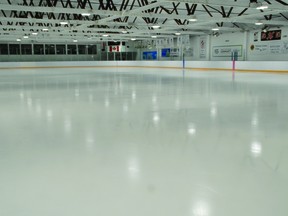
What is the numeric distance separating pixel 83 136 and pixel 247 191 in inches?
116

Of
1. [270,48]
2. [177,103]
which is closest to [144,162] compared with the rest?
[177,103]

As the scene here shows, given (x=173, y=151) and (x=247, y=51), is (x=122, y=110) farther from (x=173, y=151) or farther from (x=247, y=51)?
(x=247, y=51)

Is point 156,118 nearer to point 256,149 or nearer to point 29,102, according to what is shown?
point 256,149

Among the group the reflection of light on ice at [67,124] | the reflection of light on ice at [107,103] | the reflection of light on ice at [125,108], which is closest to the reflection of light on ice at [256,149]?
the reflection of light on ice at [67,124]

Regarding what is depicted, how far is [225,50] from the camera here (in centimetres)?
3070

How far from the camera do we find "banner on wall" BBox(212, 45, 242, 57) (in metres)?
29.2

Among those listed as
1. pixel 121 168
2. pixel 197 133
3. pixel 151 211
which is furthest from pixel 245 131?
pixel 151 211

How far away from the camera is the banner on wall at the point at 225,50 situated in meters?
29.2

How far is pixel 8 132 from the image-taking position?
554cm

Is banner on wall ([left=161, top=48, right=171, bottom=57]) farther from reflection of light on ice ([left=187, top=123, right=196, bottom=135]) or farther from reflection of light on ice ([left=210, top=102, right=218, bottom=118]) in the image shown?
reflection of light on ice ([left=187, top=123, right=196, bottom=135])

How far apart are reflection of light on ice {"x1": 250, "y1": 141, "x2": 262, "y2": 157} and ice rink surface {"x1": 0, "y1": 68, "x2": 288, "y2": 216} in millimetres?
13

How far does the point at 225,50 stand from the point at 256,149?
27.7m

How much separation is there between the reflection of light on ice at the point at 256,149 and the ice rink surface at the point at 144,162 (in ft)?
0.04

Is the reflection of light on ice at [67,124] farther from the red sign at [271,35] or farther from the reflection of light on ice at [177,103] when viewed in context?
the red sign at [271,35]
